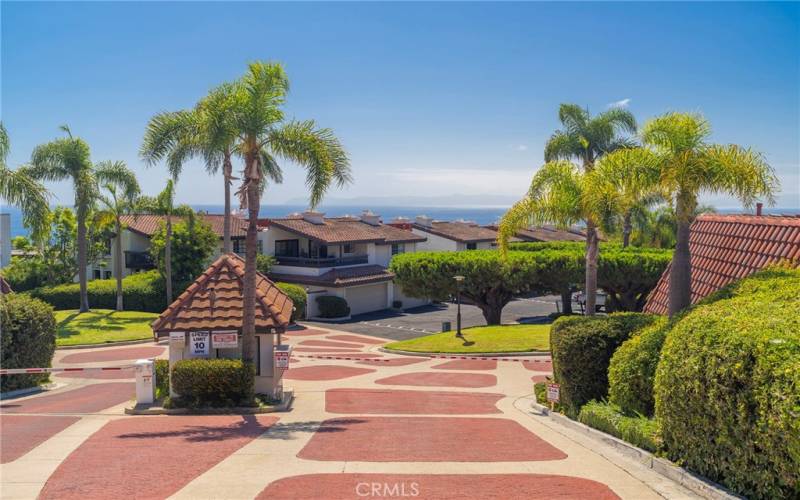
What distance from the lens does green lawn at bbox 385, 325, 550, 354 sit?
29.9 m

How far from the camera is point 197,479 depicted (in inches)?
377

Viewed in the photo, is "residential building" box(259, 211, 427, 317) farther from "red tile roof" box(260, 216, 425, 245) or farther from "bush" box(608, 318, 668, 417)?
"bush" box(608, 318, 668, 417)

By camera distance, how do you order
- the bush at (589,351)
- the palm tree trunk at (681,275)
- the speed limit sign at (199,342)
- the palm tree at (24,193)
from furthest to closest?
A: 1. the palm tree at (24,193)
2. the speed limit sign at (199,342)
3. the bush at (589,351)
4. the palm tree trunk at (681,275)

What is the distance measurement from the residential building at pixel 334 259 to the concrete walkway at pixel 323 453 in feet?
97.8

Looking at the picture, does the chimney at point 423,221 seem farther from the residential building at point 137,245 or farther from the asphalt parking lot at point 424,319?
the residential building at point 137,245

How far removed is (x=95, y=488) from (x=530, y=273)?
33.6 metres

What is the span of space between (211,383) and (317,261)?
3357 cm

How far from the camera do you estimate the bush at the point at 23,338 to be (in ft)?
64.1

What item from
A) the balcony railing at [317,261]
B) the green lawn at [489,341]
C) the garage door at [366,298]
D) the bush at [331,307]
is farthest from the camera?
the balcony railing at [317,261]

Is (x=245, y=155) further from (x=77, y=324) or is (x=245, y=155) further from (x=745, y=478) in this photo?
(x=77, y=324)

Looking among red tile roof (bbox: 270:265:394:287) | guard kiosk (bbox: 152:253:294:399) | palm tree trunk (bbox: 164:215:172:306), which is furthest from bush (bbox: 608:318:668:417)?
red tile roof (bbox: 270:265:394:287)

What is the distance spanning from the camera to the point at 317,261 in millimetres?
49969

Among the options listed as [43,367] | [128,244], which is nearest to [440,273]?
[43,367]

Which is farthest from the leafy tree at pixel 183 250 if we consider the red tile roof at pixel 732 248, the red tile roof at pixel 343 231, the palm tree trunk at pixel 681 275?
the palm tree trunk at pixel 681 275
